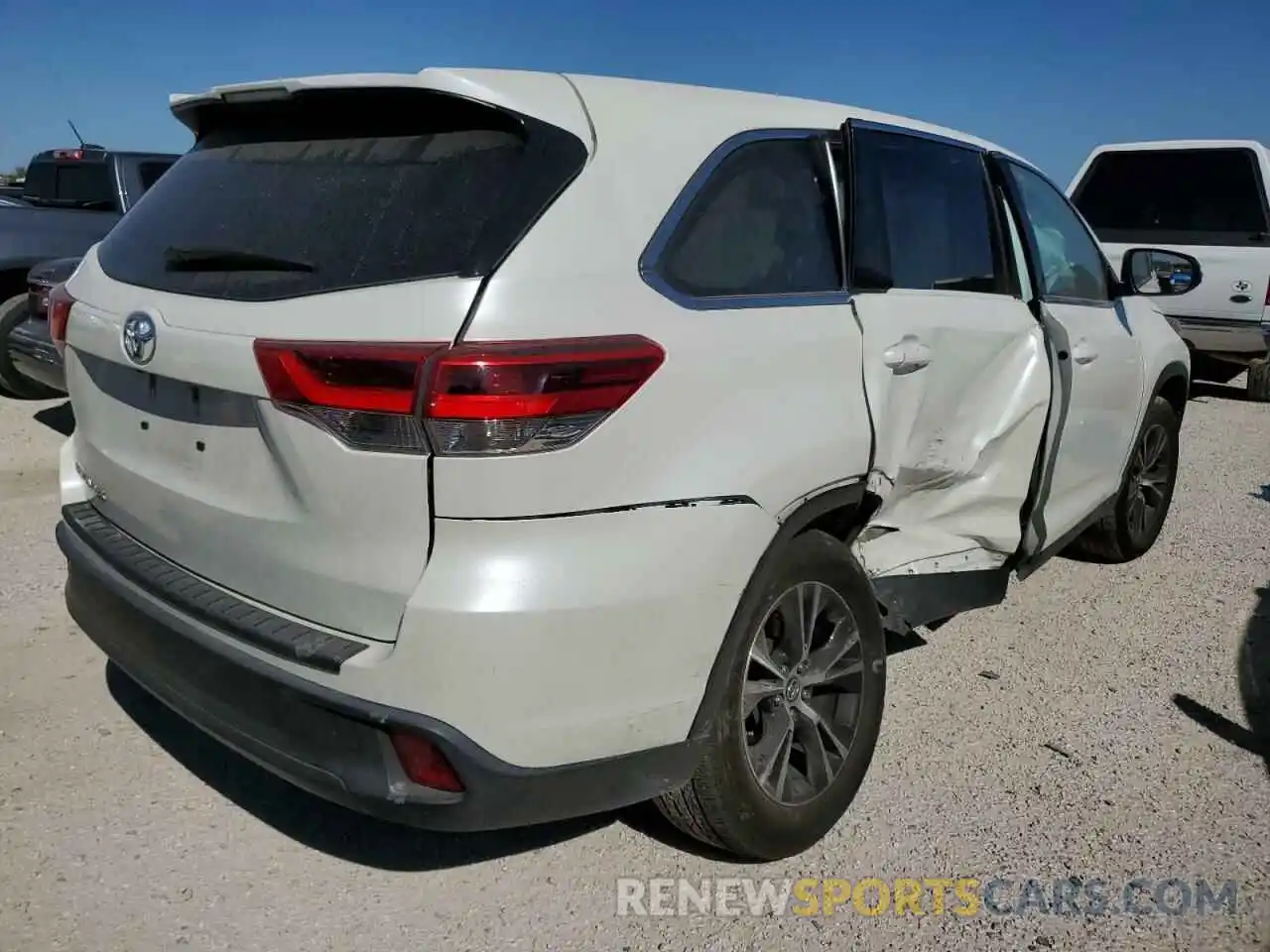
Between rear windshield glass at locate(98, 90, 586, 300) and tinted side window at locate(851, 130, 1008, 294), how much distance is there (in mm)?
1090

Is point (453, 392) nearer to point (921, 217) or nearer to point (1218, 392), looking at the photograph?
point (921, 217)

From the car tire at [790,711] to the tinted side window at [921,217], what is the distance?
83 centimetres

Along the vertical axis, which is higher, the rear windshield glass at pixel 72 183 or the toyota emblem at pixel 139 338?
the toyota emblem at pixel 139 338

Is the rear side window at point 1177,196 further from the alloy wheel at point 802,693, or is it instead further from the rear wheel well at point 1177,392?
the alloy wheel at point 802,693

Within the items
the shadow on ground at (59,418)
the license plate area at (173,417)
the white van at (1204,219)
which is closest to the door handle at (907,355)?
the license plate area at (173,417)

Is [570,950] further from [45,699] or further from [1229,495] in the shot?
[1229,495]

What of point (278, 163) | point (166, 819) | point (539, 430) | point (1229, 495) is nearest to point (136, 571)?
point (166, 819)

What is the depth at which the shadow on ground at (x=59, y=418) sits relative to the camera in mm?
7145

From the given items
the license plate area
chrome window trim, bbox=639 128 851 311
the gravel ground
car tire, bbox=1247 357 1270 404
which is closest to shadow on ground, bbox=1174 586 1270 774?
the gravel ground

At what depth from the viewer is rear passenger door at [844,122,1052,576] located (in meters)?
2.97

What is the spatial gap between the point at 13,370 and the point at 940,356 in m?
6.81

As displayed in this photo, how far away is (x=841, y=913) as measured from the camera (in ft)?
8.75

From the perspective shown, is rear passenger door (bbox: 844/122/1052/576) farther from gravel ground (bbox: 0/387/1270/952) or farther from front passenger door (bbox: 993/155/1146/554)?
gravel ground (bbox: 0/387/1270/952)

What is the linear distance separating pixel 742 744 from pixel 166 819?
1.56 metres
